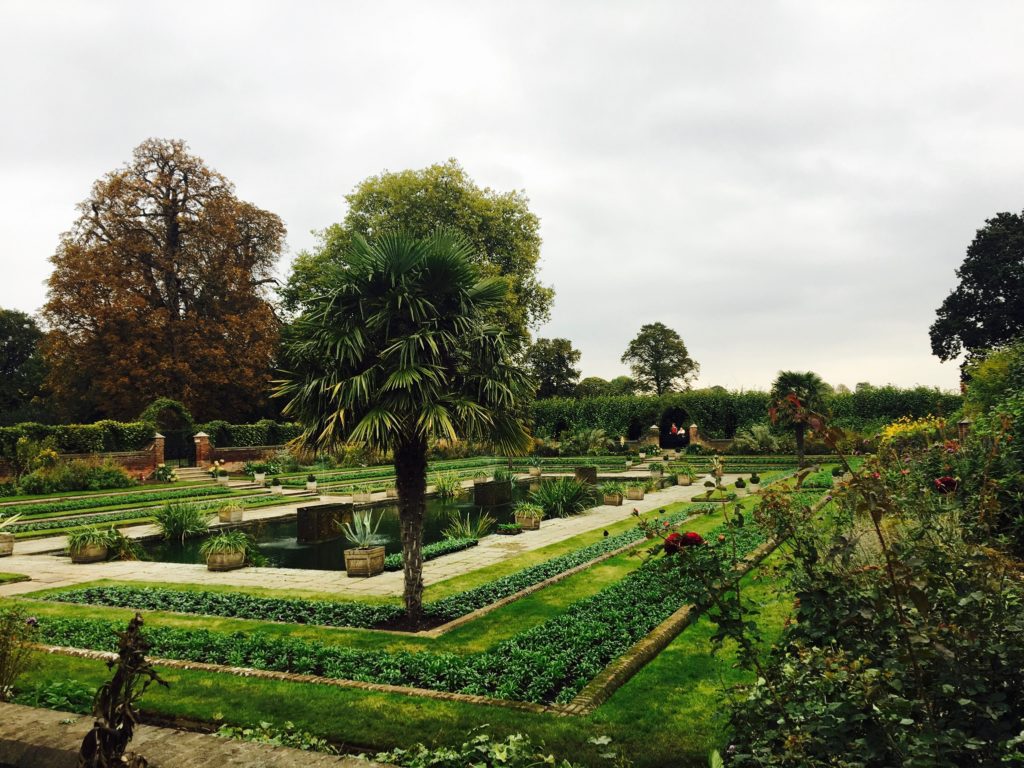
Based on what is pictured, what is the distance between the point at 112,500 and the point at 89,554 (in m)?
10.9

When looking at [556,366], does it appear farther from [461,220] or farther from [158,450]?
[158,450]

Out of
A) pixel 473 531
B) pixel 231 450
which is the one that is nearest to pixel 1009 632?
pixel 473 531

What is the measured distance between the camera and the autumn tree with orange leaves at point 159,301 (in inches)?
1359

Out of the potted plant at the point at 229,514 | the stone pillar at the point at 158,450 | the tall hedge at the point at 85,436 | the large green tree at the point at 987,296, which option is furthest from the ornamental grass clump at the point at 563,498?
the large green tree at the point at 987,296

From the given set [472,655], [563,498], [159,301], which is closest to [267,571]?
[472,655]

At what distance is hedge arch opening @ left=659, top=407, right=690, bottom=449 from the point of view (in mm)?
42719

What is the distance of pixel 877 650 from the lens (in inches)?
108

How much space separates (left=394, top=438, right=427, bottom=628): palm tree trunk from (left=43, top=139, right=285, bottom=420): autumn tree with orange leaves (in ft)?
108

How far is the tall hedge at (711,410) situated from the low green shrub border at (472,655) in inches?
1208

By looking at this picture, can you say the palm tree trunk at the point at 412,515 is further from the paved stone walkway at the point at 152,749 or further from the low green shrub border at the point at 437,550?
the paved stone walkway at the point at 152,749

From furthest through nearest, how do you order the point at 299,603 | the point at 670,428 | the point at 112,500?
the point at 670,428 < the point at 112,500 < the point at 299,603

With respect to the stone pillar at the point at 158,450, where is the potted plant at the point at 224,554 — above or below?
below

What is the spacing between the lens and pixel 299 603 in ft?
26.6

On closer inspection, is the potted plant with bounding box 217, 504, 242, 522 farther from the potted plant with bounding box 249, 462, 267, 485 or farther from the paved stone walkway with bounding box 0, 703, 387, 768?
the paved stone walkway with bounding box 0, 703, 387, 768
